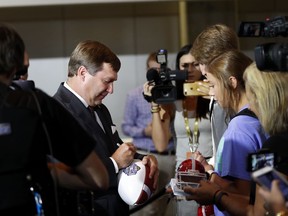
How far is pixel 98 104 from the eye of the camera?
15.1 feet

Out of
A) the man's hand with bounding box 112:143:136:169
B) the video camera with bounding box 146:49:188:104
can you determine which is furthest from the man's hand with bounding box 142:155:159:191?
the video camera with bounding box 146:49:188:104

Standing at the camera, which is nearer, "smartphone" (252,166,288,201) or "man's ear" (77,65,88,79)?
"smartphone" (252,166,288,201)

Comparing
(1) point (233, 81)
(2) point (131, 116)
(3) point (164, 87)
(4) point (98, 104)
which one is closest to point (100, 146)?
(4) point (98, 104)

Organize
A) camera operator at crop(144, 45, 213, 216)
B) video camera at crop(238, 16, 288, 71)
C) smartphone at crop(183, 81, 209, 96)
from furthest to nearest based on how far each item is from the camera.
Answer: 1. camera operator at crop(144, 45, 213, 216)
2. smartphone at crop(183, 81, 209, 96)
3. video camera at crop(238, 16, 288, 71)

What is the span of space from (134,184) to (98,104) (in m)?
0.61

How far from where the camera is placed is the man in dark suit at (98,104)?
433 centimetres

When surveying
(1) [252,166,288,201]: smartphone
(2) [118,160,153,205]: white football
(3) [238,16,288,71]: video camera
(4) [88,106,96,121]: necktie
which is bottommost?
(2) [118,160,153,205]: white football

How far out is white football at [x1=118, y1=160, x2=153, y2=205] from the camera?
4.31 metres

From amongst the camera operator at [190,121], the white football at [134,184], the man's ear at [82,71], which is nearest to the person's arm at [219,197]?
the white football at [134,184]

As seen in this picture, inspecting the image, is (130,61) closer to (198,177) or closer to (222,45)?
(222,45)

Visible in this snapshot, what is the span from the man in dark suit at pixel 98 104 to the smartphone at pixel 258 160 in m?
1.32

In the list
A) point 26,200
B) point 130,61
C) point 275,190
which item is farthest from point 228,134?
point 130,61

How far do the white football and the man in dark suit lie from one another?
39 mm

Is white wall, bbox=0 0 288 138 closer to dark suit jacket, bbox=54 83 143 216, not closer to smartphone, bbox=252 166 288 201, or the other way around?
dark suit jacket, bbox=54 83 143 216
